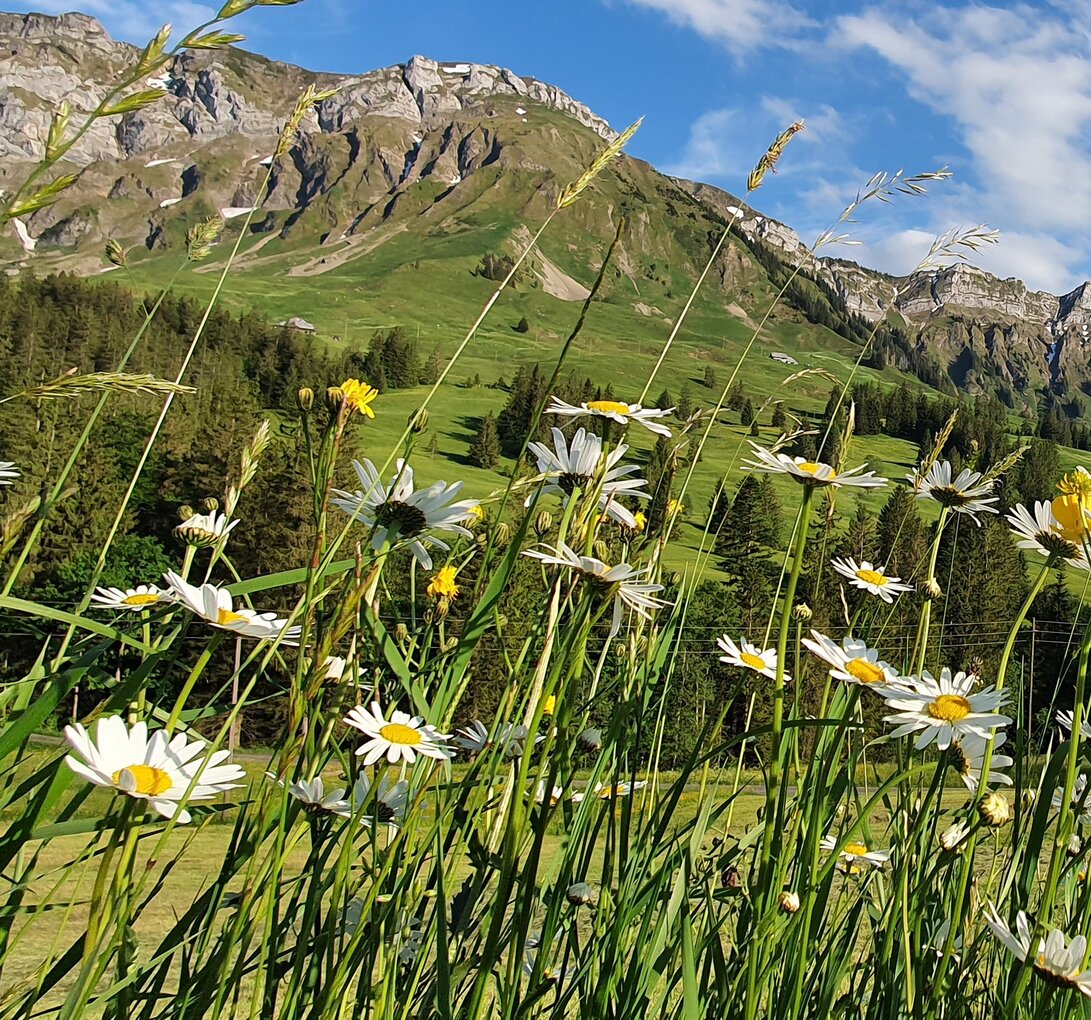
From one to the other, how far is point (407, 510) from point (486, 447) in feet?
235

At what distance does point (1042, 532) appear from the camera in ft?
4.79

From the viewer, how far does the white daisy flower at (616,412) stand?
4.05 feet

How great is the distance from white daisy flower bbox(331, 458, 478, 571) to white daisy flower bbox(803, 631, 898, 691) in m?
0.45

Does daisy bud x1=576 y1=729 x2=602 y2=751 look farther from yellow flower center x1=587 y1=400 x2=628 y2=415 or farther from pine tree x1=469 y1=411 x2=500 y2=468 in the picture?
pine tree x1=469 y1=411 x2=500 y2=468

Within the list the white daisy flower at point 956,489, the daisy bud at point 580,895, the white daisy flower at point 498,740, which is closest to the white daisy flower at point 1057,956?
the white daisy flower at point 498,740

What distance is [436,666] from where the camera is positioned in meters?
1.22

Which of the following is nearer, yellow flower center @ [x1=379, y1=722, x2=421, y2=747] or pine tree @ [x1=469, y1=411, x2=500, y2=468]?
yellow flower center @ [x1=379, y1=722, x2=421, y2=747]

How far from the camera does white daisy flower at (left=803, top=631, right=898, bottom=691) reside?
3.77ft

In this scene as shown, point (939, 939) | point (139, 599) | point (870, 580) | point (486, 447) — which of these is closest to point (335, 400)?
point (139, 599)

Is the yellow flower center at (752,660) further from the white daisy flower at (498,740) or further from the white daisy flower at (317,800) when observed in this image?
the white daisy flower at (317,800)

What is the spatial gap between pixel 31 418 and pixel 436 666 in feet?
108

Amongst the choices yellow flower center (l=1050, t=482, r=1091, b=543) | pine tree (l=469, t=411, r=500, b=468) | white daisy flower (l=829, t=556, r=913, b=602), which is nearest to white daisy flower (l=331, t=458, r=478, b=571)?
yellow flower center (l=1050, t=482, r=1091, b=543)

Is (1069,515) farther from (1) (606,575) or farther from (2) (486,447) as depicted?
(2) (486,447)

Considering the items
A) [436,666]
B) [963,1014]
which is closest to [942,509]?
[963,1014]
